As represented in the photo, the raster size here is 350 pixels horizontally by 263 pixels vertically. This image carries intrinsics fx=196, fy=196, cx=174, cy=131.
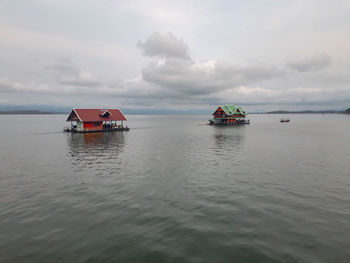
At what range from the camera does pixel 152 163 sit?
2798cm

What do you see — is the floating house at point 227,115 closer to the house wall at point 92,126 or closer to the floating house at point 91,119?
the floating house at point 91,119

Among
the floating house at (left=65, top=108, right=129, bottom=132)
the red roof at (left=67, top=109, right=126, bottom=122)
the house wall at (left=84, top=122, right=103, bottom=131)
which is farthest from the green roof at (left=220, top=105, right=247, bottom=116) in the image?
the house wall at (left=84, top=122, right=103, bottom=131)

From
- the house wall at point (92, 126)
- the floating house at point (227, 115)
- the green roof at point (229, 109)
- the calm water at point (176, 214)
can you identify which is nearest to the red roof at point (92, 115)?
the house wall at point (92, 126)

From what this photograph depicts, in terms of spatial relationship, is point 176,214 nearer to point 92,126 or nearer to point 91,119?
point 91,119

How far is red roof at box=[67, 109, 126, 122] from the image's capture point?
213 ft

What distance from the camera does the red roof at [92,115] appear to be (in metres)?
64.9

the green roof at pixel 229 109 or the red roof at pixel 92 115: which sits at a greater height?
the green roof at pixel 229 109

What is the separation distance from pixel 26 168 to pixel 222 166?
84.0ft

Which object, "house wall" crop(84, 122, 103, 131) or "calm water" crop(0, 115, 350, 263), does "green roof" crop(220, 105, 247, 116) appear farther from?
"calm water" crop(0, 115, 350, 263)

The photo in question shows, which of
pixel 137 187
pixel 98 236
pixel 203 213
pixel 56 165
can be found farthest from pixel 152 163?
pixel 98 236

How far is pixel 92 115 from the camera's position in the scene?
2675 inches

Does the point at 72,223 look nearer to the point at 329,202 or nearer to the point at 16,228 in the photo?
the point at 16,228

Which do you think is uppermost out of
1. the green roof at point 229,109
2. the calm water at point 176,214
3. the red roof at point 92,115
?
the green roof at point 229,109

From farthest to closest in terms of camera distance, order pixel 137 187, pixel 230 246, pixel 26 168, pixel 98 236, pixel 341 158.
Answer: pixel 341 158 → pixel 26 168 → pixel 137 187 → pixel 98 236 → pixel 230 246
